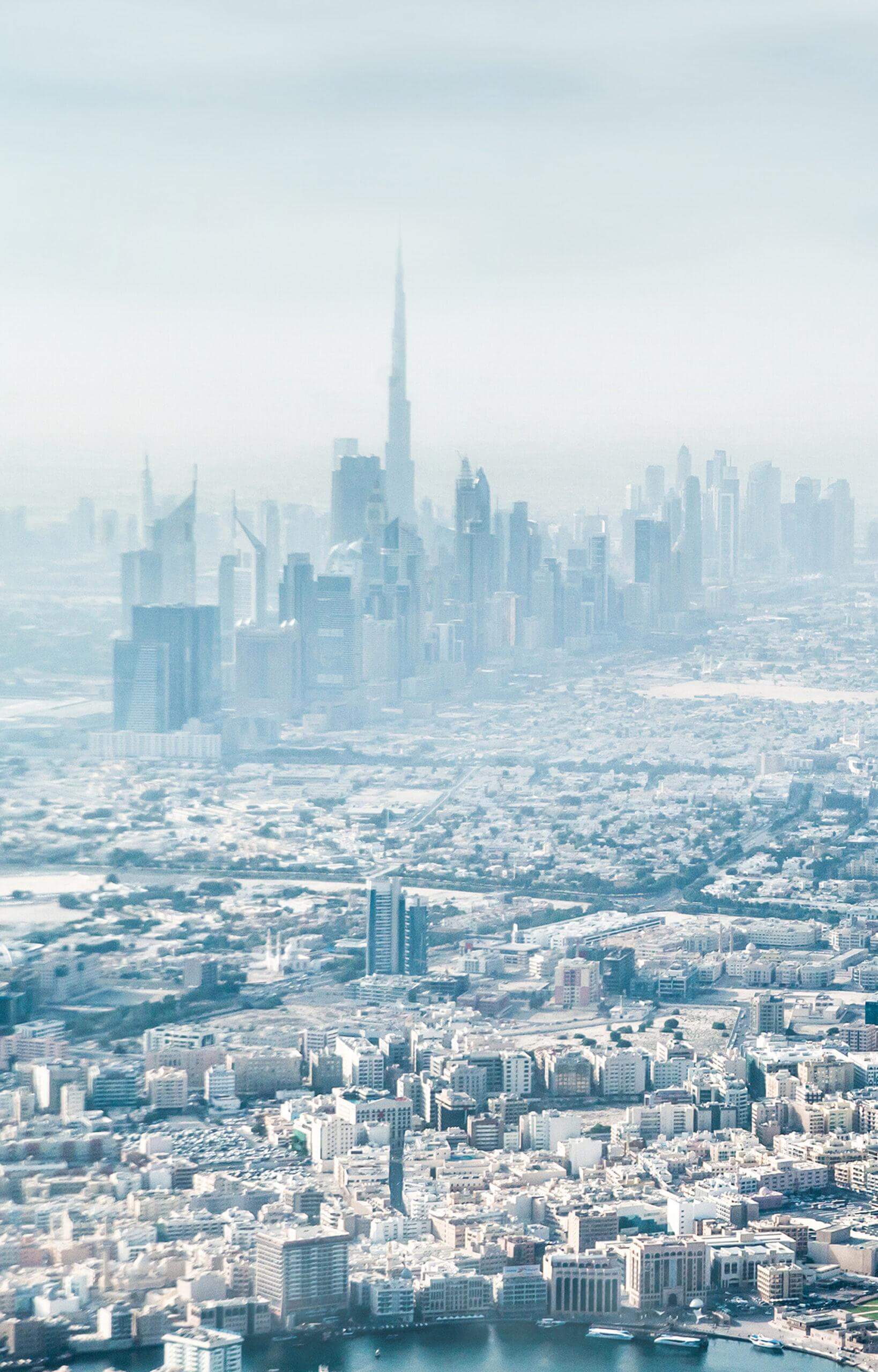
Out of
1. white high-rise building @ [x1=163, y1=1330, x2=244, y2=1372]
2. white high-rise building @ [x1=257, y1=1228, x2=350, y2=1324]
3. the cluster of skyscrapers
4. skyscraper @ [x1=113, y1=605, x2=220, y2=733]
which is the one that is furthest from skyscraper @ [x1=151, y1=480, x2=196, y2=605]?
white high-rise building @ [x1=163, y1=1330, x2=244, y2=1372]

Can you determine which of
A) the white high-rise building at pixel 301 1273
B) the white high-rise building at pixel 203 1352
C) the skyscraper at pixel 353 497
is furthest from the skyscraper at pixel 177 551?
the white high-rise building at pixel 203 1352

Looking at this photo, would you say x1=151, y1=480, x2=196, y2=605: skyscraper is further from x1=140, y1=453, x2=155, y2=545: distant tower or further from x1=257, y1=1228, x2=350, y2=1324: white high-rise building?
x1=257, y1=1228, x2=350, y2=1324: white high-rise building

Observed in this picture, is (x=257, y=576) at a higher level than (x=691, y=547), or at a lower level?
lower

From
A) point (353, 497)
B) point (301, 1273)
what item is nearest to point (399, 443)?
point (353, 497)

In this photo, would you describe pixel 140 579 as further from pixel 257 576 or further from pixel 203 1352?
pixel 203 1352

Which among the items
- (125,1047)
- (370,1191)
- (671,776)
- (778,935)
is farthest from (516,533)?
(370,1191)

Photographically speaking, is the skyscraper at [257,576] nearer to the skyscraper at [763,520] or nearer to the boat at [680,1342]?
the skyscraper at [763,520]

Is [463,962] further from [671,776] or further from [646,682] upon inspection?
[646,682]
